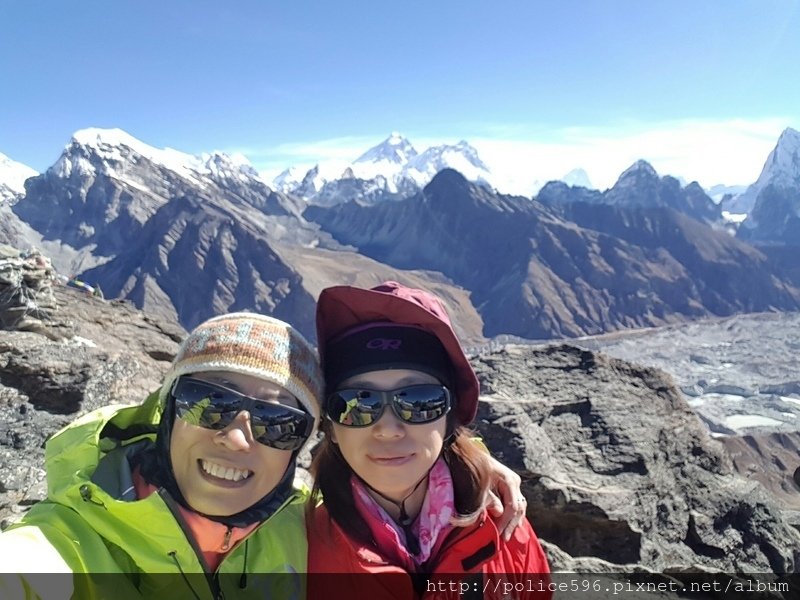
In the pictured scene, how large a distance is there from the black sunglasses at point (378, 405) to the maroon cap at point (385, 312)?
357mm

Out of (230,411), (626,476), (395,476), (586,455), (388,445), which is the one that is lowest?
(626,476)

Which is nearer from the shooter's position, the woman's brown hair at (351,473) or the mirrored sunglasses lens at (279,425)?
the mirrored sunglasses lens at (279,425)

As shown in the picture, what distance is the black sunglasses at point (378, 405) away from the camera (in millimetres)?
3359

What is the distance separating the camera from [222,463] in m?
2.88

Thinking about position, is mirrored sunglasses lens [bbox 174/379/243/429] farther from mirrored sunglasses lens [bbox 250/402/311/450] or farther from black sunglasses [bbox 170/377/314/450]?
mirrored sunglasses lens [bbox 250/402/311/450]

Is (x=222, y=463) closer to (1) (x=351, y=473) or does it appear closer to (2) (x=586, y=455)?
(1) (x=351, y=473)

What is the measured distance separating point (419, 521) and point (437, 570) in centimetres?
35

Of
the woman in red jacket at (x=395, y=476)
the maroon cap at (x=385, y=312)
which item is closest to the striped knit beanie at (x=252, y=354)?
the woman in red jacket at (x=395, y=476)

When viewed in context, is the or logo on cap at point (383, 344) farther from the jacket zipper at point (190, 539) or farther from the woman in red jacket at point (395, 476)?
the jacket zipper at point (190, 539)

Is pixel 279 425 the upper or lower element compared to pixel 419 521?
upper

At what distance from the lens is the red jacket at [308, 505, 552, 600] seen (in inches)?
126

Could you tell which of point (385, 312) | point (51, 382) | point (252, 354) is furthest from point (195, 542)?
point (51, 382)

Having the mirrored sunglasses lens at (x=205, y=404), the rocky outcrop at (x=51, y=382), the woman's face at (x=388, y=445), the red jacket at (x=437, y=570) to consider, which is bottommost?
the rocky outcrop at (x=51, y=382)

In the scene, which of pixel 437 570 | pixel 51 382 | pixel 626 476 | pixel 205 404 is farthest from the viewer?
Result: pixel 626 476
